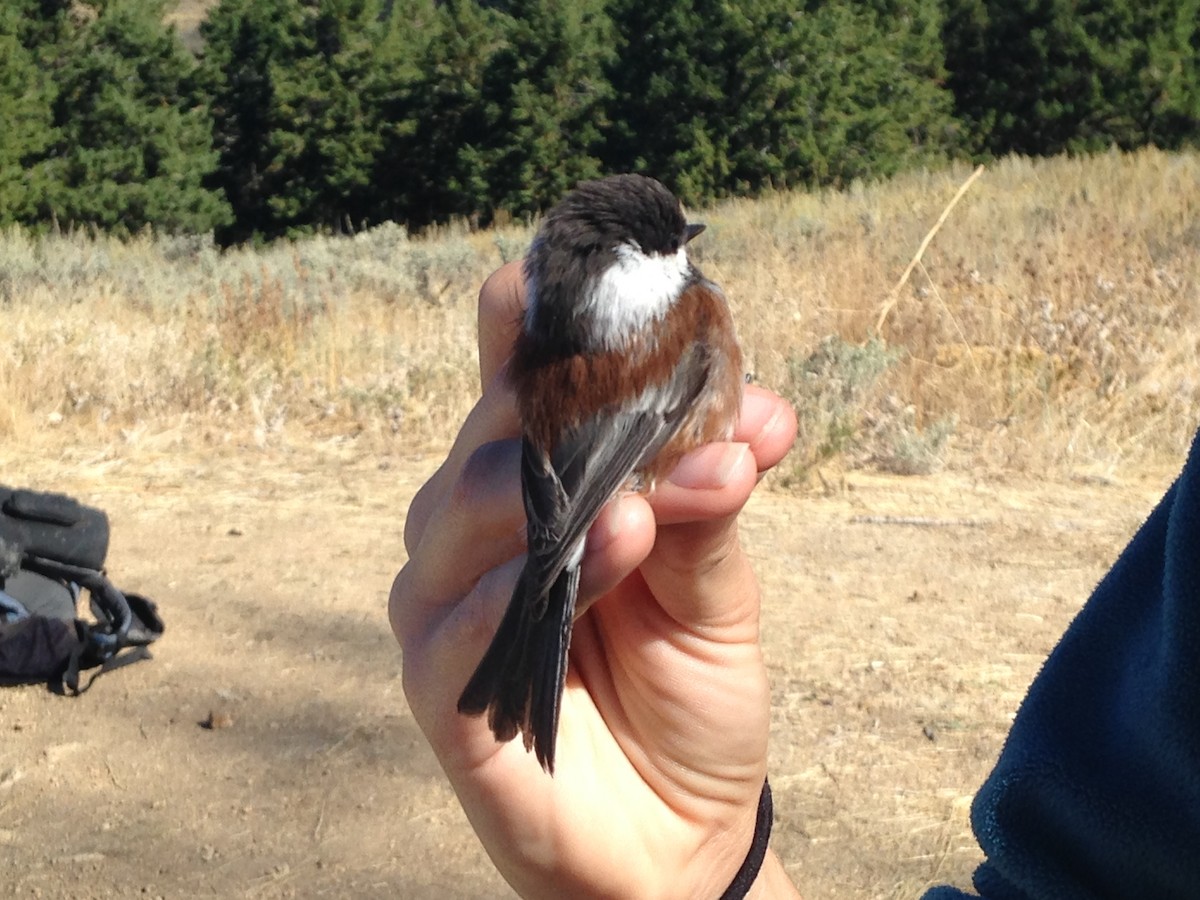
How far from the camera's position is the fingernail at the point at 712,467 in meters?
1.77

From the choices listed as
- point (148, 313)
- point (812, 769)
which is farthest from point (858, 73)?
point (812, 769)

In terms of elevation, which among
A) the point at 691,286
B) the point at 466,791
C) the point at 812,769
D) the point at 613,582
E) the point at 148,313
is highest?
the point at 691,286

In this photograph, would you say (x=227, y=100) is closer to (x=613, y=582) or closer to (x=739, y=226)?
(x=739, y=226)

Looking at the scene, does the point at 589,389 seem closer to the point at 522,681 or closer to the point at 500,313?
the point at 500,313

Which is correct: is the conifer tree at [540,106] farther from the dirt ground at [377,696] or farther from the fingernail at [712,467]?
the fingernail at [712,467]

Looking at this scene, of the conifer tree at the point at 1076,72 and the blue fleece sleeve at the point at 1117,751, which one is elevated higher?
the blue fleece sleeve at the point at 1117,751

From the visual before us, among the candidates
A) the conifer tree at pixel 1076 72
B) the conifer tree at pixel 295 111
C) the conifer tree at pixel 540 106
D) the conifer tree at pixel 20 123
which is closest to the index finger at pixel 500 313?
the conifer tree at pixel 540 106

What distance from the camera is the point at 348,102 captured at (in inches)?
1216

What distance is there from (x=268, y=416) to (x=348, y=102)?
24.6 meters

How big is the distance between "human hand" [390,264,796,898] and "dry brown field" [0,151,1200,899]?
1.55 metres

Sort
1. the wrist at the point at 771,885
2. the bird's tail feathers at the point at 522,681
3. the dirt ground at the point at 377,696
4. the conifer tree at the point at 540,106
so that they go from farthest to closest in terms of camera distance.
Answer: the conifer tree at the point at 540,106 < the dirt ground at the point at 377,696 < the wrist at the point at 771,885 < the bird's tail feathers at the point at 522,681

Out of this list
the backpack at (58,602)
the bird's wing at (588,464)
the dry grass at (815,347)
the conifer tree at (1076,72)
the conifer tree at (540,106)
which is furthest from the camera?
the conifer tree at (1076,72)

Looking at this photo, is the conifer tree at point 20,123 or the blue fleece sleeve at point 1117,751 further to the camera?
the conifer tree at point 20,123

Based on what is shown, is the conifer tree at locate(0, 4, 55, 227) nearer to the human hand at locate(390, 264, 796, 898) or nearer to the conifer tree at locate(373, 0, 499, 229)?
the conifer tree at locate(373, 0, 499, 229)
